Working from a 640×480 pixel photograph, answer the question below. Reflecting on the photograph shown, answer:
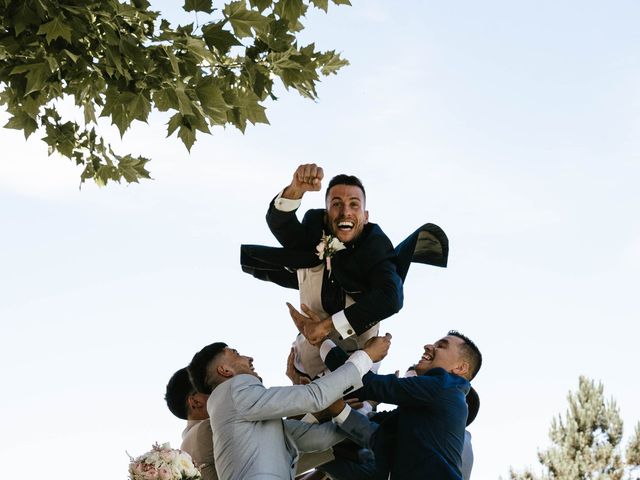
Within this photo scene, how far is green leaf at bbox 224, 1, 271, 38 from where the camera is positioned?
545 centimetres

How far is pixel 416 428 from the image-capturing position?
5.69 meters

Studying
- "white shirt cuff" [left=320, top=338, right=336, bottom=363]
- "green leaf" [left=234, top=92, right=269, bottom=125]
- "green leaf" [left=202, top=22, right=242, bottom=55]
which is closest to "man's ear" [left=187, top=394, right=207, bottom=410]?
"white shirt cuff" [left=320, top=338, right=336, bottom=363]

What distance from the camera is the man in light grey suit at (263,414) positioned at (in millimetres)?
5344

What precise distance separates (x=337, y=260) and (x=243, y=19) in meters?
1.69

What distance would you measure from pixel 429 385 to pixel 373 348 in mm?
413

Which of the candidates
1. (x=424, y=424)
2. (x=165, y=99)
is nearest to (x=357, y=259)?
(x=424, y=424)

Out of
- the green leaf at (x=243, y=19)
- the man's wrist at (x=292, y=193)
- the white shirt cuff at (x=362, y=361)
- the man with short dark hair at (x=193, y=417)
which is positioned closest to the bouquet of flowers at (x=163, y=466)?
the man with short dark hair at (x=193, y=417)

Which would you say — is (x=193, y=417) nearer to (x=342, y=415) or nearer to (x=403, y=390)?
(x=342, y=415)

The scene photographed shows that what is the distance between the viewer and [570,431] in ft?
96.6

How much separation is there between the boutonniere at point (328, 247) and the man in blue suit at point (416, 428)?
0.58 m

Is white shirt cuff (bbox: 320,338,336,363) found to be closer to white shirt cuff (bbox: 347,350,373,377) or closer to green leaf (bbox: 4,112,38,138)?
white shirt cuff (bbox: 347,350,373,377)

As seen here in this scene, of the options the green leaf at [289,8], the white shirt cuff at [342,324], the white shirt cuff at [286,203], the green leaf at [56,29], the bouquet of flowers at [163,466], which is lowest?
the bouquet of flowers at [163,466]

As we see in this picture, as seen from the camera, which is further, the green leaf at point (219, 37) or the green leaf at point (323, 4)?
the green leaf at point (323, 4)

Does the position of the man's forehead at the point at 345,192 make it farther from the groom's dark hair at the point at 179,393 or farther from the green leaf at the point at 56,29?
the green leaf at the point at 56,29
